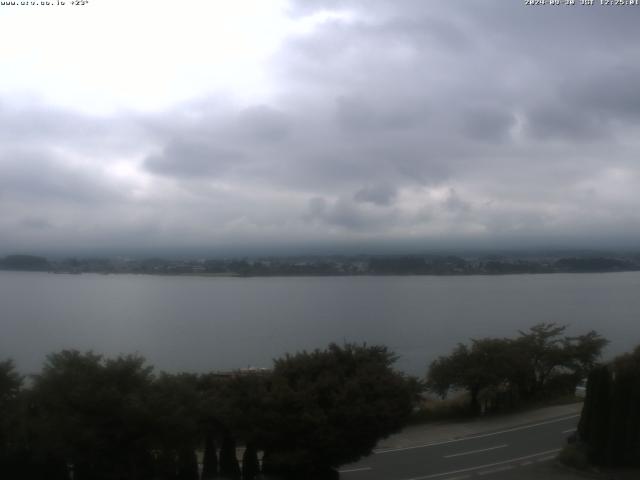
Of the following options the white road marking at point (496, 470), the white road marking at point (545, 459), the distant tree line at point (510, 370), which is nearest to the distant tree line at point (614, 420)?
the white road marking at point (545, 459)

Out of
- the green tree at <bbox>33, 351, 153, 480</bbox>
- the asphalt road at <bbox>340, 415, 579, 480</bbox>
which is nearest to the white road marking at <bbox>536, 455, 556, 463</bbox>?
the asphalt road at <bbox>340, 415, 579, 480</bbox>

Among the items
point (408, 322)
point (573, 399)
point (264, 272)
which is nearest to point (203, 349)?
point (408, 322)

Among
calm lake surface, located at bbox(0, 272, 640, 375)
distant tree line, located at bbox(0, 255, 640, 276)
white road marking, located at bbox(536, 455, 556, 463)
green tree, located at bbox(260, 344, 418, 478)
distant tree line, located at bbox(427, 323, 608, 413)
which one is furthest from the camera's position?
distant tree line, located at bbox(0, 255, 640, 276)

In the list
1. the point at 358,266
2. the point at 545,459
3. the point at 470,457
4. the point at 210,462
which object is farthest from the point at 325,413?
the point at 358,266

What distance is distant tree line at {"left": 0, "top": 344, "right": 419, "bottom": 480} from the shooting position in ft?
41.8

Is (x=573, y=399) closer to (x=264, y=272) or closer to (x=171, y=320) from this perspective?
(x=171, y=320)

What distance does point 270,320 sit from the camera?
217 ft

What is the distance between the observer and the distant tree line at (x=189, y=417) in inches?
502

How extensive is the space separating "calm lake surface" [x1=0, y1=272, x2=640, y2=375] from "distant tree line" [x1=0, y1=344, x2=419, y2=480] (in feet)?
28.8

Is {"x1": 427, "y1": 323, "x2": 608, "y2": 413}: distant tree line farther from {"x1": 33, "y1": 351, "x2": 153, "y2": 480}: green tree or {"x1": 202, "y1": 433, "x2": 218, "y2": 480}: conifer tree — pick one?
{"x1": 33, "y1": 351, "x2": 153, "y2": 480}: green tree

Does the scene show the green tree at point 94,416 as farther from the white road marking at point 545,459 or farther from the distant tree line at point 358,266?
the distant tree line at point 358,266

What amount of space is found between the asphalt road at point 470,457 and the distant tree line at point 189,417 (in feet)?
8.41

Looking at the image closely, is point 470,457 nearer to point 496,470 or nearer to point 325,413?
point 496,470

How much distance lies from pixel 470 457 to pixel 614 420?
392 centimetres
